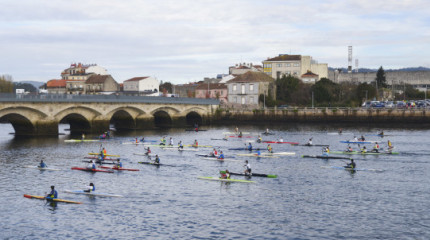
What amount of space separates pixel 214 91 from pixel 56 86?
224ft

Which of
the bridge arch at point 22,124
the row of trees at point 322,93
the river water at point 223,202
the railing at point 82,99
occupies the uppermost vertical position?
the row of trees at point 322,93

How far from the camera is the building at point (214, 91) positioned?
157 meters

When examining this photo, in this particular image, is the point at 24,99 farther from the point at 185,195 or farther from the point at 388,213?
the point at 388,213

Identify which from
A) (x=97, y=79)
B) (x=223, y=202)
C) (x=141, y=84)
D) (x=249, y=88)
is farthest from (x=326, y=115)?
(x=97, y=79)

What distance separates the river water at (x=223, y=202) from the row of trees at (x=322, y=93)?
76878mm

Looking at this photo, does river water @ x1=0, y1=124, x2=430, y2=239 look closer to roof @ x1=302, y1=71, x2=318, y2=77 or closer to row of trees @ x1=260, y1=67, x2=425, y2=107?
row of trees @ x1=260, y1=67, x2=425, y2=107

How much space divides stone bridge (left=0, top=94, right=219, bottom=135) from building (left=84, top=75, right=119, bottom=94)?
55321 mm

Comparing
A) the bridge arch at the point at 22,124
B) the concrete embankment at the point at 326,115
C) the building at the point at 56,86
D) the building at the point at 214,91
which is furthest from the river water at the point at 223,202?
the building at the point at 56,86

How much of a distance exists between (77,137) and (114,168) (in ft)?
121

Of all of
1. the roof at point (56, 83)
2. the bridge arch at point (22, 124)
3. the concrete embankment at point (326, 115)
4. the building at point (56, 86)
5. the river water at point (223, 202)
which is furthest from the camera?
the roof at point (56, 83)

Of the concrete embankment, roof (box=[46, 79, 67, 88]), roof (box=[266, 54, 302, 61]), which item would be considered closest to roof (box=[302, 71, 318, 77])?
roof (box=[266, 54, 302, 61])

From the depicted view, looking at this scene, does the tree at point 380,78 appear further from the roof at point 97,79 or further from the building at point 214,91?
the roof at point 97,79

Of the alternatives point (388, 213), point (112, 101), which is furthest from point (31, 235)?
point (112, 101)

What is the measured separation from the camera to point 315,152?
2645 inches
